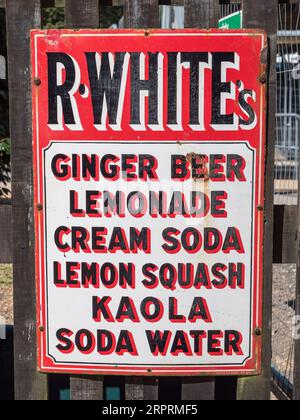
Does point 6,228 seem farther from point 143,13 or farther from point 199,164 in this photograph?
point 143,13

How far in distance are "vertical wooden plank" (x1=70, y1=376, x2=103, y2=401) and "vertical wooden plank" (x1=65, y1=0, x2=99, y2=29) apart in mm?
1349

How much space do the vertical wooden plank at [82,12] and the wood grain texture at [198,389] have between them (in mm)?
1411

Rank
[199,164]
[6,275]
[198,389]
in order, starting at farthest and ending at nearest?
[6,275], [198,389], [199,164]

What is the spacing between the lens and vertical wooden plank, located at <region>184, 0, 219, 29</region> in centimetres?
216

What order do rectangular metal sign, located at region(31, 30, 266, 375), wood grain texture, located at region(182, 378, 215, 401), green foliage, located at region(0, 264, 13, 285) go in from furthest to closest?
green foliage, located at region(0, 264, 13, 285) → wood grain texture, located at region(182, 378, 215, 401) → rectangular metal sign, located at region(31, 30, 266, 375)

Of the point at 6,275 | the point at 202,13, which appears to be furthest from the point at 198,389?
the point at 6,275

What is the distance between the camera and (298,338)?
2.35 m

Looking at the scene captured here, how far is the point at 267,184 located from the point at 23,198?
93 cm

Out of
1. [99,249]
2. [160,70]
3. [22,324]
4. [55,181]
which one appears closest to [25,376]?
[22,324]

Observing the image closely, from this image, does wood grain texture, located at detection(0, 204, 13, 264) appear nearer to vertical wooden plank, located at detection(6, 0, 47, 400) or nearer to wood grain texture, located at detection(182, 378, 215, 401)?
vertical wooden plank, located at detection(6, 0, 47, 400)

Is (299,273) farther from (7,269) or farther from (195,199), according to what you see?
(7,269)

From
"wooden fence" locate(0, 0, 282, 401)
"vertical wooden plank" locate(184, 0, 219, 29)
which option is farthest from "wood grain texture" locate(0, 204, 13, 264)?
"vertical wooden plank" locate(184, 0, 219, 29)

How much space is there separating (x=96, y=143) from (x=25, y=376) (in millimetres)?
967

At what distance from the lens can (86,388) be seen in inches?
91.6
